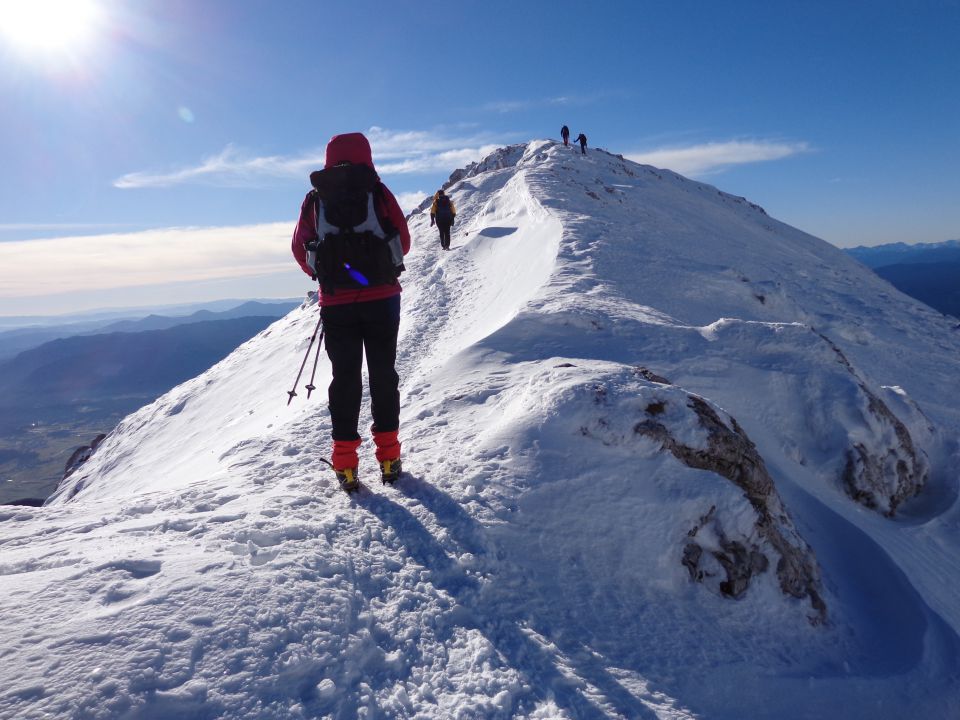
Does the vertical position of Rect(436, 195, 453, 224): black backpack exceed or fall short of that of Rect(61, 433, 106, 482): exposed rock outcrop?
it exceeds it

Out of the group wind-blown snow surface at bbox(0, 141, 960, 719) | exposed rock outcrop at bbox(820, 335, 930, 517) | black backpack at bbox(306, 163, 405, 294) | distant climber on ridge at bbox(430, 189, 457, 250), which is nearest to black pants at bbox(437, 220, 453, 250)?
distant climber on ridge at bbox(430, 189, 457, 250)

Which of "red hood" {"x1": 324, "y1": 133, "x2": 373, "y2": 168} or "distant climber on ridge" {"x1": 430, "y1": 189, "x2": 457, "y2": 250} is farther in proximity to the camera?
"distant climber on ridge" {"x1": 430, "y1": 189, "x2": 457, "y2": 250}

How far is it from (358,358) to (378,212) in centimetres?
131

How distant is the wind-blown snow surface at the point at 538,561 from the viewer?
8.40ft

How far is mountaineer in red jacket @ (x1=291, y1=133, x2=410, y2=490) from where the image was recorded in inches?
176

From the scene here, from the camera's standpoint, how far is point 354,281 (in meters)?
4.52

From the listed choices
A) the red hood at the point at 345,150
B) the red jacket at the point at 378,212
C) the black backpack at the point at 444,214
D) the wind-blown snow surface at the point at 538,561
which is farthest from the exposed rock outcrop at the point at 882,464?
the black backpack at the point at 444,214

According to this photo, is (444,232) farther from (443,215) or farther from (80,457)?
(80,457)

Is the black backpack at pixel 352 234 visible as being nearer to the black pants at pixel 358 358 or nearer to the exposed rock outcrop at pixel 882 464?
the black pants at pixel 358 358

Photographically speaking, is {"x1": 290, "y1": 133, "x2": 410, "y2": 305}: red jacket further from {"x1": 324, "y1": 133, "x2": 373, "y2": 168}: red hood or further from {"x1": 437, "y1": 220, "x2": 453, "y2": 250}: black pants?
{"x1": 437, "y1": 220, "x2": 453, "y2": 250}: black pants

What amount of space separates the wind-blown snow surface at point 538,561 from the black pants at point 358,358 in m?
0.59

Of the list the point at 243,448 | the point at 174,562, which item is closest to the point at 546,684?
the point at 174,562

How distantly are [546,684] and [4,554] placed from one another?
140 inches

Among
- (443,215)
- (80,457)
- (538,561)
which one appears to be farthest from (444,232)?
(538,561)
